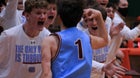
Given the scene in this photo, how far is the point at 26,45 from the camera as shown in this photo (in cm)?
481

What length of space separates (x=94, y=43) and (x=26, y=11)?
120cm

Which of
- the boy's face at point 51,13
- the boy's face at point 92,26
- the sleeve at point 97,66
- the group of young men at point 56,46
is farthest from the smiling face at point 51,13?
the sleeve at point 97,66

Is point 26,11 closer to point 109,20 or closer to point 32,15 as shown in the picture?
point 32,15

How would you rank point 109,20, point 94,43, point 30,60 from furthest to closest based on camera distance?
point 109,20
point 30,60
point 94,43

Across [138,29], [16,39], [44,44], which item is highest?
[44,44]

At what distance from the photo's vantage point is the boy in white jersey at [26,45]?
4.76 m

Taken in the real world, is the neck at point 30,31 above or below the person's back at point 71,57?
below

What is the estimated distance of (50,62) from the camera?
352cm

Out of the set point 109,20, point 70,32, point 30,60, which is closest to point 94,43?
point 70,32

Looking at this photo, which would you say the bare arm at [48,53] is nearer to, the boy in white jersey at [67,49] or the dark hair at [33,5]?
the boy in white jersey at [67,49]

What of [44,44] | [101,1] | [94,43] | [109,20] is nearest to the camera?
[44,44]

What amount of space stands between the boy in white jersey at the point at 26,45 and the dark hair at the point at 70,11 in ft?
3.91

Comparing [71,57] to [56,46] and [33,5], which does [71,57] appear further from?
[33,5]

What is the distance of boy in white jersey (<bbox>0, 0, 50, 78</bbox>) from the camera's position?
15.6ft
